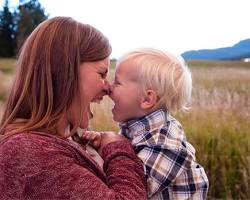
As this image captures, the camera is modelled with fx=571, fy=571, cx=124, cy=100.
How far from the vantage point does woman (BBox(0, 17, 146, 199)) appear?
1422 millimetres

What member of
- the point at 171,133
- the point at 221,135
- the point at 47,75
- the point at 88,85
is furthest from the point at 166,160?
the point at 221,135

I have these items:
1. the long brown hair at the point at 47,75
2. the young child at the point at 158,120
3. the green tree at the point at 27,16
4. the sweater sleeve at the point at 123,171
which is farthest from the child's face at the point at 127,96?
the green tree at the point at 27,16

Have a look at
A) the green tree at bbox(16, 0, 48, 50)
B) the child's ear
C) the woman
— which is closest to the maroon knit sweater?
the woman

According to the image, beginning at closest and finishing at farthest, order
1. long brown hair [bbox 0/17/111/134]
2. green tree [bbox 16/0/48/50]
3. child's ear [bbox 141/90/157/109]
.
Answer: long brown hair [bbox 0/17/111/134] < child's ear [bbox 141/90/157/109] < green tree [bbox 16/0/48/50]

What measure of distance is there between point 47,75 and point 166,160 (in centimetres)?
46

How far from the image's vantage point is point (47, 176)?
1.42 meters

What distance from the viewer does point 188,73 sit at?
194 cm

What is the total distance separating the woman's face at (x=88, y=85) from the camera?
1579mm

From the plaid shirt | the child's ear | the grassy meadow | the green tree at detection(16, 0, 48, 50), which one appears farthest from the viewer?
the green tree at detection(16, 0, 48, 50)

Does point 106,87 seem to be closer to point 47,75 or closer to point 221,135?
point 47,75

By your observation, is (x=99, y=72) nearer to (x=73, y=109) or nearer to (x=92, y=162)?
(x=73, y=109)

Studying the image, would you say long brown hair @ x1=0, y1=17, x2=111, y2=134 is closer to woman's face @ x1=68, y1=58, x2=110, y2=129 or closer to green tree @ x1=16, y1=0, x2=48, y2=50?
woman's face @ x1=68, y1=58, x2=110, y2=129

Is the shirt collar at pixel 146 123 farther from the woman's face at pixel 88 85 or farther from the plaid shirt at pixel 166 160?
the woman's face at pixel 88 85

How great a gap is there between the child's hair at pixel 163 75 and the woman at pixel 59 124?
0.23 meters
